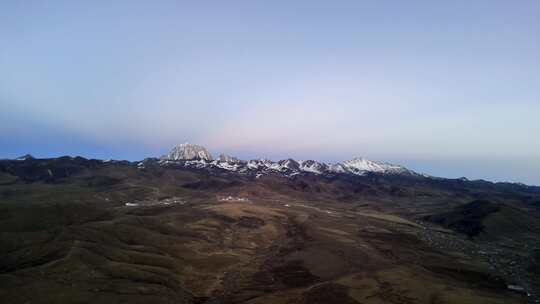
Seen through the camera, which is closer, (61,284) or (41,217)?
(61,284)

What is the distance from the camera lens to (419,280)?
11025 cm

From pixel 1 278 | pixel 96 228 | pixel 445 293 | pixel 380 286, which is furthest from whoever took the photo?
pixel 96 228

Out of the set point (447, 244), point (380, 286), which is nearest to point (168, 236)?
point (380, 286)

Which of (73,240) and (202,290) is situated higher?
(73,240)

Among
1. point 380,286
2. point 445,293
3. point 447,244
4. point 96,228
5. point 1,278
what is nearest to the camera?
point 1,278

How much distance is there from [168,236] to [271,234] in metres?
47.8

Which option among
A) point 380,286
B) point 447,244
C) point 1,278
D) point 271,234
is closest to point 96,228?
point 1,278

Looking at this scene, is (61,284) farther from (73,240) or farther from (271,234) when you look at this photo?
(271,234)

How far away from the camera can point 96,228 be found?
144 meters

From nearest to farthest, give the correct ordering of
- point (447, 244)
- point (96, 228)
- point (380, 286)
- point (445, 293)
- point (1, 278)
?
point (1, 278) → point (445, 293) → point (380, 286) → point (96, 228) → point (447, 244)

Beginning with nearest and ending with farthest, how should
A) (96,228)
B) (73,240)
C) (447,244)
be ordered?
(73,240) < (96,228) < (447,244)

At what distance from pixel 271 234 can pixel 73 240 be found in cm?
8338

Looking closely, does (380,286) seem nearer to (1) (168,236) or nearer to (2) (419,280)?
(2) (419,280)

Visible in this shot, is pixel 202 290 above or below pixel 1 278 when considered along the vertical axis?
below
